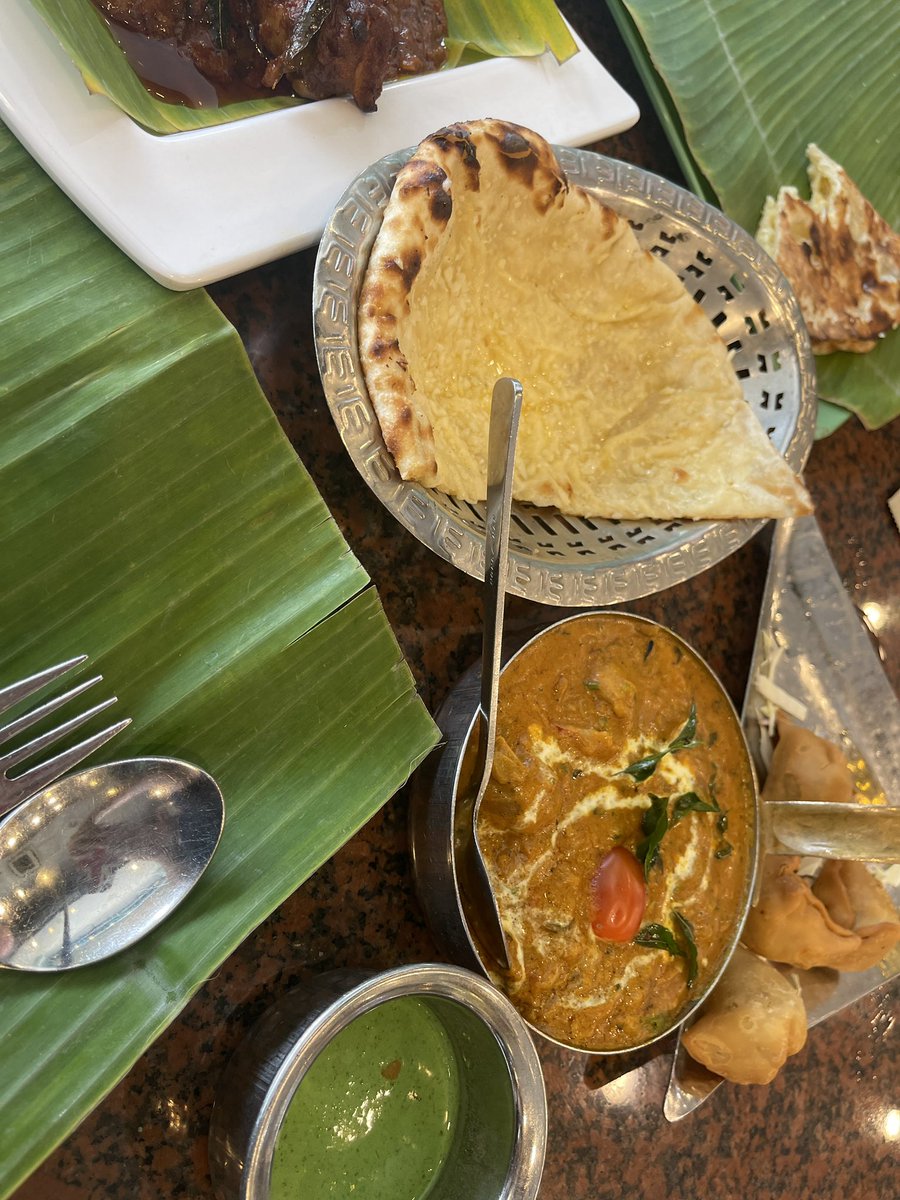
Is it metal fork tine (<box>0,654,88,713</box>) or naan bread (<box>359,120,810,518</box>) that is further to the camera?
naan bread (<box>359,120,810,518</box>)

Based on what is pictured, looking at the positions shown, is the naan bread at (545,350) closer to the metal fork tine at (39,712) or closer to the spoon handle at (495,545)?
the spoon handle at (495,545)

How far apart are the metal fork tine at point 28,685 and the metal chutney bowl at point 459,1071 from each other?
0.60m

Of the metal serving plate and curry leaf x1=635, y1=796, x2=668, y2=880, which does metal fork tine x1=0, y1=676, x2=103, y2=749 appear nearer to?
curry leaf x1=635, y1=796, x2=668, y2=880

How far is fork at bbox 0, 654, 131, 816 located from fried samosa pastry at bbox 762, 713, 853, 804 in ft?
4.68

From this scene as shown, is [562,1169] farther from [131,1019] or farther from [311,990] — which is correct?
[131,1019]

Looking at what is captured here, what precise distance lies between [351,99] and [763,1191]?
2485 millimetres

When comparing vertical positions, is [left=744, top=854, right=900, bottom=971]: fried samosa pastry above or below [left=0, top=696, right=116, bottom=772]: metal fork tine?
below

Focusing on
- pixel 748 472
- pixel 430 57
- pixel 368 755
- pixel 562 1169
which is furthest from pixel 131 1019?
pixel 430 57

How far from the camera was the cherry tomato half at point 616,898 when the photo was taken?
167 cm

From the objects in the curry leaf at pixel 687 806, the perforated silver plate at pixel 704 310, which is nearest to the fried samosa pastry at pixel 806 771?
the curry leaf at pixel 687 806

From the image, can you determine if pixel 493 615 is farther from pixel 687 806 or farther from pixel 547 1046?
pixel 547 1046

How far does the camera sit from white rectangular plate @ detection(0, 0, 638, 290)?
133cm

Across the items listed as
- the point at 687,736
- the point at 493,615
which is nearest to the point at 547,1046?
the point at 687,736

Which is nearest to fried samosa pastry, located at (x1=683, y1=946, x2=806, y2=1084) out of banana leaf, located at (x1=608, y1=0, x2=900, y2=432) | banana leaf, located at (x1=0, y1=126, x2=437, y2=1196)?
banana leaf, located at (x1=0, y1=126, x2=437, y2=1196)
